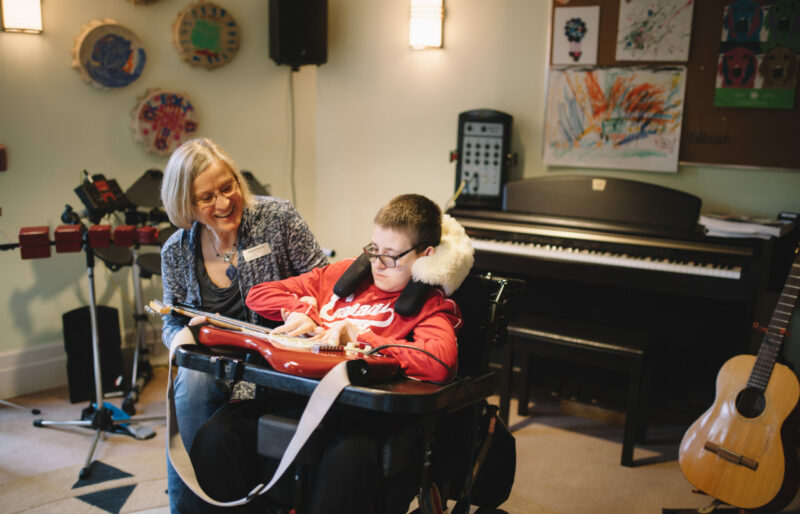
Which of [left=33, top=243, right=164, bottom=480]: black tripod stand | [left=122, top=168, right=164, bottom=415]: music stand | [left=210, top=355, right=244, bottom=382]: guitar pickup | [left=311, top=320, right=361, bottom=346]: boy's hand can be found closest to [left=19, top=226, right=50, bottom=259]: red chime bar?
[left=33, top=243, right=164, bottom=480]: black tripod stand

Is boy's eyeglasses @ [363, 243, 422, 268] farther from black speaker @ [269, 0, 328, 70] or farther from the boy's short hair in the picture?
black speaker @ [269, 0, 328, 70]

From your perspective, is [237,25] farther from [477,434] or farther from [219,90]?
[477,434]

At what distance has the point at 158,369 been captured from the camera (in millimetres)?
3414

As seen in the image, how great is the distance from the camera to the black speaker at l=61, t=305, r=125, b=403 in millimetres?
2984

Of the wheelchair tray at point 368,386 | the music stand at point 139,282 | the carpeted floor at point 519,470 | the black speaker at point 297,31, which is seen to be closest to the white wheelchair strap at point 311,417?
the wheelchair tray at point 368,386

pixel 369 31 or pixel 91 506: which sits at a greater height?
pixel 369 31

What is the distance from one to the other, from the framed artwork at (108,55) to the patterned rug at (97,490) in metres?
1.78

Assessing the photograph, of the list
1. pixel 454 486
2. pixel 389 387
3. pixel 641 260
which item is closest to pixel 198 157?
pixel 389 387

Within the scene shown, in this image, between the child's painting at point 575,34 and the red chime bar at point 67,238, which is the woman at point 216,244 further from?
the child's painting at point 575,34

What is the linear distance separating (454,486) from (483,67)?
2.42m

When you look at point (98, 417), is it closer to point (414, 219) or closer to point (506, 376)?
point (506, 376)

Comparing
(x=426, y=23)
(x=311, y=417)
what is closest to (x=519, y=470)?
(x=311, y=417)

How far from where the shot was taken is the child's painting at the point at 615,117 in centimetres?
307

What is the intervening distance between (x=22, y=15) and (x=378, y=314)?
2339 mm
